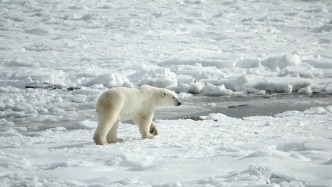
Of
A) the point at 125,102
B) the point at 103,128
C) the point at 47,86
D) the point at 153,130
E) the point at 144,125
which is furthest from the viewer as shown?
the point at 47,86

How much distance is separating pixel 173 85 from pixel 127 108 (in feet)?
19.7

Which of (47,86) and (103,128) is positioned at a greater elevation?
(103,128)

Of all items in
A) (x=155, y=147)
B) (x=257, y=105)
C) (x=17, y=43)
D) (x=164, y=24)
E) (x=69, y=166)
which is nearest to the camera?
(x=69, y=166)

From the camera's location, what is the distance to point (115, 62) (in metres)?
16.2

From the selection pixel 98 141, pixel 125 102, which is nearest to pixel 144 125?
pixel 125 102

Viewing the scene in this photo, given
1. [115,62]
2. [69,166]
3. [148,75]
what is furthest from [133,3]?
[69,166]

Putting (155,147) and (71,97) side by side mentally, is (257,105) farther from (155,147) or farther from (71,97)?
(155,147)

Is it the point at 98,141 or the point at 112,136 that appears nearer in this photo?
the point at 98,141

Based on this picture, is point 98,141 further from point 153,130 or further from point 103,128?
point 153,130

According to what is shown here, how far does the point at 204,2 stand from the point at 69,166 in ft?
80.9

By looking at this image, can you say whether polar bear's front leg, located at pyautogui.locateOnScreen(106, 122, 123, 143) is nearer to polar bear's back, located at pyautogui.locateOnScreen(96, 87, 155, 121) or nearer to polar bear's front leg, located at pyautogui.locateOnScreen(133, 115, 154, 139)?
polar bear's back, located at pyautogui.locateOnScreen(96, 87, 155, 121)

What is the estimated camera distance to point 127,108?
6656mm

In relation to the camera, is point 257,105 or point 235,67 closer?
point 257,105

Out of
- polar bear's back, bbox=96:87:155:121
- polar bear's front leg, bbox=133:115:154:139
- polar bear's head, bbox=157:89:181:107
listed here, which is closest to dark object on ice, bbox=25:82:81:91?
polar bear's head, bbox=157:89:181:107
